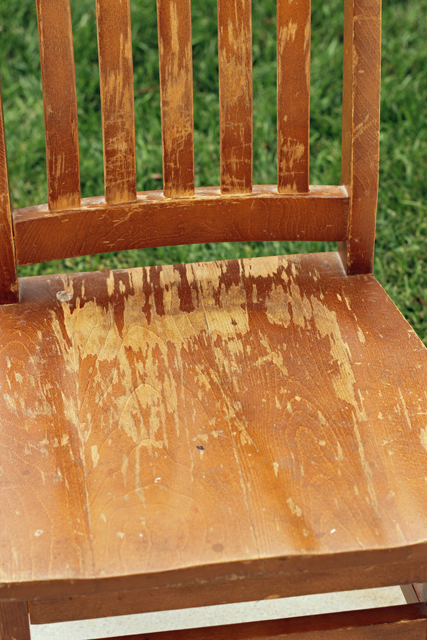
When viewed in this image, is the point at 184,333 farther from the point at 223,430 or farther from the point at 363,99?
the point at 363,99

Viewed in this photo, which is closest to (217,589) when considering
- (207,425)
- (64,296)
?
(207,425)

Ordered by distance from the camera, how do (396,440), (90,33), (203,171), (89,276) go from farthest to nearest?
(90,33)
(203,171)
(89,276)
(396,440)

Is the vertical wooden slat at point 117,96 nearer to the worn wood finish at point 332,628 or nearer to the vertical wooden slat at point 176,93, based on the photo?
the vertical wooden slat at point 176,93

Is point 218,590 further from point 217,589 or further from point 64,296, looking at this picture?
point 64,296

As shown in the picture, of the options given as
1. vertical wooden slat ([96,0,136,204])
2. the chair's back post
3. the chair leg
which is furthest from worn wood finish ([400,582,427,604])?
vertical wooden slat ([96,0,136,204])

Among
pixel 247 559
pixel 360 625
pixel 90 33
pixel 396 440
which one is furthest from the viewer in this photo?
pixel 90 33

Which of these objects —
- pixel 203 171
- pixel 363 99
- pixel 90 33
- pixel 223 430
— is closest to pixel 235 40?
pixel 363 99

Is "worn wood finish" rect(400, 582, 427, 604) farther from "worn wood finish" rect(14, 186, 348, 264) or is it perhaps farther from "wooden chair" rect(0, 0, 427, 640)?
"worn wood finish" rect(14, 186, 348, 264)

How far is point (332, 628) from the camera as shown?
1.10m

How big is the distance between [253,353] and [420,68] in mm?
2096

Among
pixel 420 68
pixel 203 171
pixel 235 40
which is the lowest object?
pixel 203 171

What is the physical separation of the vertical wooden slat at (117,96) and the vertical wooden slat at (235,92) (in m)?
0.14

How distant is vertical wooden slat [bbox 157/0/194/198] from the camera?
1.15 meters

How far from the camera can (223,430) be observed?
979 millimetres
